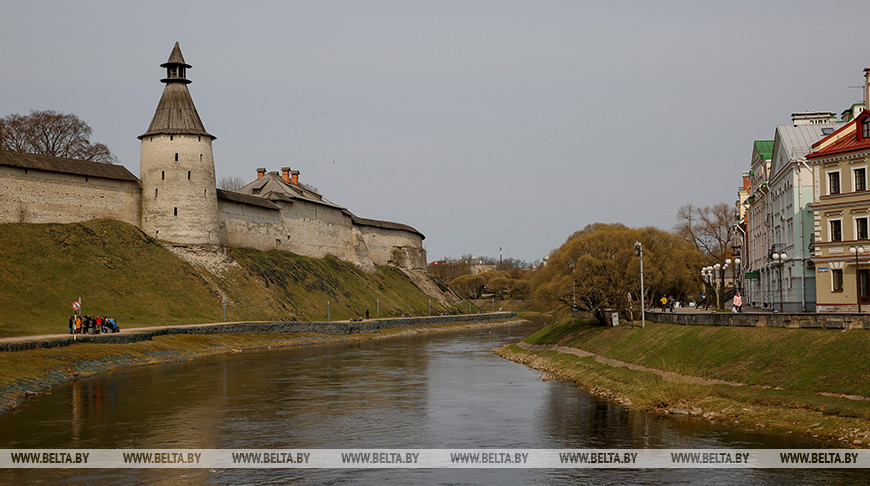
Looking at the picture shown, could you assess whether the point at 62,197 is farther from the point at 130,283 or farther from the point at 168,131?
the point at 168,131

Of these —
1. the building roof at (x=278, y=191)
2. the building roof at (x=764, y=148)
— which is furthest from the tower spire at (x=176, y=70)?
the building roof at (x=764, y=148)

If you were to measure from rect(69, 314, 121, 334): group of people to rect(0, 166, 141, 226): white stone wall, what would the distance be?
62.0ft

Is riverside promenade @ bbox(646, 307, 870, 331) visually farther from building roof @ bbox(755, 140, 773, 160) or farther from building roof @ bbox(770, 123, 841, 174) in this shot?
building roof @ bbox(755, 140, 773, 160)

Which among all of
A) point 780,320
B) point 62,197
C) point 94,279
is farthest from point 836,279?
point 62,197

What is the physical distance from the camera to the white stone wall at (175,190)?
246 ft

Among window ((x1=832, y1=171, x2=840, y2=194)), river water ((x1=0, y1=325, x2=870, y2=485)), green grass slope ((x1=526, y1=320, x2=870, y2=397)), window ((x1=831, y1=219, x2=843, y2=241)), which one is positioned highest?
window ((x1=832, y1=171, x2=840, y2=194))

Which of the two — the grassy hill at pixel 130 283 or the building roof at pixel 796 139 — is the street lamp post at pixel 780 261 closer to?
the building roof at pixel 796 139

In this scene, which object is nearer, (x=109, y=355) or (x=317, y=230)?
(x=109, y=355)

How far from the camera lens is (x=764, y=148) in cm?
5834

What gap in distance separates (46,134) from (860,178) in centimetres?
7595

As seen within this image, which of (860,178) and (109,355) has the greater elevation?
(860,178)

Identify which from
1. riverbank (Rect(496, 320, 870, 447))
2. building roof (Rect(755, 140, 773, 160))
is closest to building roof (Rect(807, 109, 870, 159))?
riverbank (Rect(496, 320, 870, 447))

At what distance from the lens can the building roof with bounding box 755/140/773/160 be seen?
57312 millimetres

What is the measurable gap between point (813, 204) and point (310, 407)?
27.5m
